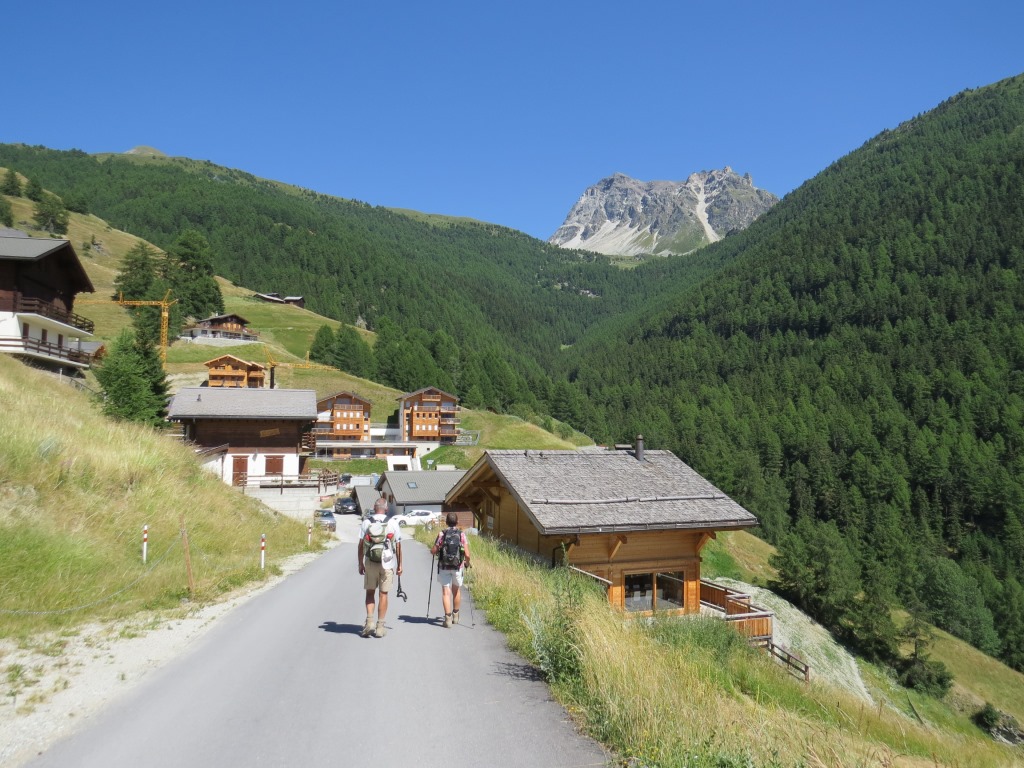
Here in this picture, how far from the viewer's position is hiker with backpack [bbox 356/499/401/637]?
859cm

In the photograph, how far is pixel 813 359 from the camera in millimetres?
173250

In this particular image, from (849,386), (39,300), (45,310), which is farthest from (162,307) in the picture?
(849,386)

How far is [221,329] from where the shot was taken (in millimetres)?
98875

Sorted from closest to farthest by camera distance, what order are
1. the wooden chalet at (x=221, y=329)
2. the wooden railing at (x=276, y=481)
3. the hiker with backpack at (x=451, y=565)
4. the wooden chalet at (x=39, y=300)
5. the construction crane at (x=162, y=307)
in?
1. the hiker with backpack at (x=451, y=565)
2. the wooden chalet at (x=39, y=300)
3. the wooden railing at (x=276, y=481)
4. the construction crane at (x=162, y=307)
5. the wooden chalet at (x=221, y=329)

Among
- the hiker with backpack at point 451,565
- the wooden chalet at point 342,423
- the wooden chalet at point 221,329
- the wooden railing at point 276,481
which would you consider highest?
the wooden chalet at point 221,329

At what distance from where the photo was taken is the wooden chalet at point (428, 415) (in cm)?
8212

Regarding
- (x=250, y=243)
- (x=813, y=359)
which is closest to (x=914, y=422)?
(x=813, y=359)

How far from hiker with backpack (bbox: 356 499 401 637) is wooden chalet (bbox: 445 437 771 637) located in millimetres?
7055

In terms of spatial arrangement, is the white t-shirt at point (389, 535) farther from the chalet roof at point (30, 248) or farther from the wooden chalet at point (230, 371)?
the wooden chalet at point (230, 371)

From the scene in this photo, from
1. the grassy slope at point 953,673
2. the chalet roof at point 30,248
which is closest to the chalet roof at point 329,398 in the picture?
the chalet roof at point 30,248

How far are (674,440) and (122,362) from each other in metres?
117

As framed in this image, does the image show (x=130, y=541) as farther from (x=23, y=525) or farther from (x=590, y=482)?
(x=590, y=482)

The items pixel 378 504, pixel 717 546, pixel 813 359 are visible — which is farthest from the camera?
pixel 813 359

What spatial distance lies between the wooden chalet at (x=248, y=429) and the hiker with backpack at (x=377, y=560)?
1447 inches
